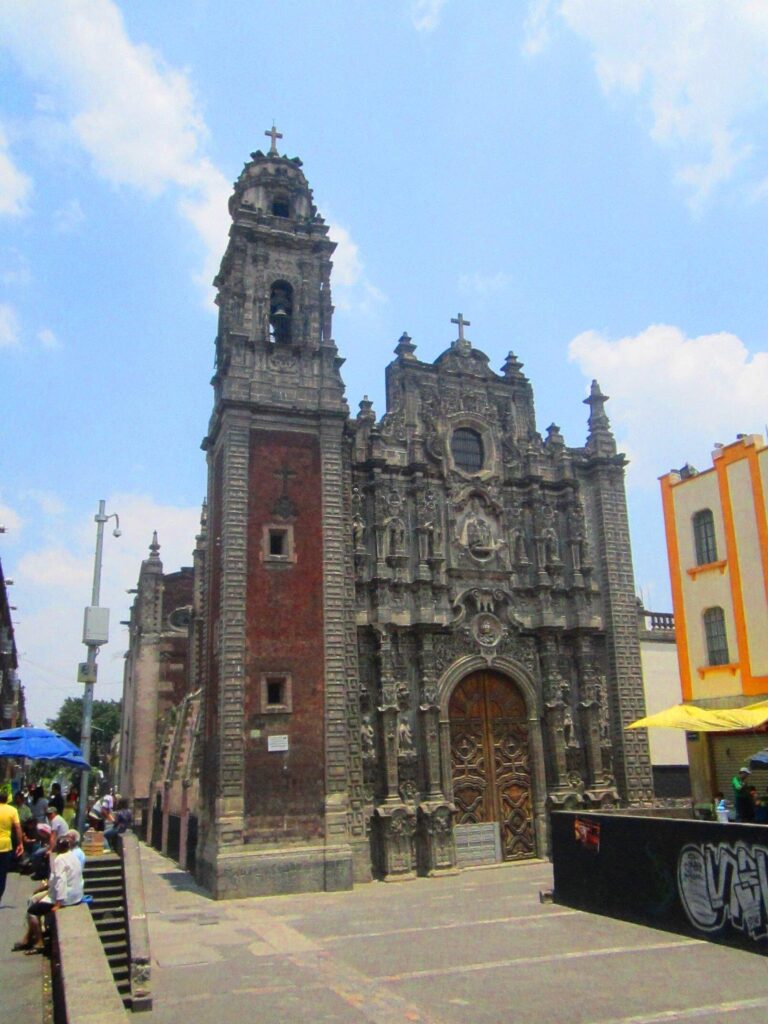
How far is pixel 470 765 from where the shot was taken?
24359 millimetres

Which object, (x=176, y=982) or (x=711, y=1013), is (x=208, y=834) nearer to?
(x=176, y=982)

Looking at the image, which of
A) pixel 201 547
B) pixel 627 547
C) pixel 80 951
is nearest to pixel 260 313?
pixel 201 547

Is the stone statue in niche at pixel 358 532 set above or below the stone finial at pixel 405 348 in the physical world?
below

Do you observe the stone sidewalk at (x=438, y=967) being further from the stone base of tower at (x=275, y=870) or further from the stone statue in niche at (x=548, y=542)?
the stone statue in niche at (x=548, y=542)

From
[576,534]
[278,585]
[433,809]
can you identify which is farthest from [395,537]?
[433,809]

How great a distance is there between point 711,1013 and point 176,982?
7003 millimetres

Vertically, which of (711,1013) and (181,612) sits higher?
(181,612)

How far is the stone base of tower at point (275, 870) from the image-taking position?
66.1 feet

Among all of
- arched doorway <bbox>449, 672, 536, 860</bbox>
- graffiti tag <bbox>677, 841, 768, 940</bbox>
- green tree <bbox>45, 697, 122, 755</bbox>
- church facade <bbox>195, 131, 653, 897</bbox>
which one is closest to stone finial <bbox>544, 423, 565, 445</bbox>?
church facade <bbox>195, 131, 653, 897</bbox>

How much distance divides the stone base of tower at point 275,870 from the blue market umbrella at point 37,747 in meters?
4.09

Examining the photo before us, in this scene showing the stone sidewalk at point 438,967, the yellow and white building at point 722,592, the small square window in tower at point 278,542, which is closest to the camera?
the stone sidewalk at point 438,967

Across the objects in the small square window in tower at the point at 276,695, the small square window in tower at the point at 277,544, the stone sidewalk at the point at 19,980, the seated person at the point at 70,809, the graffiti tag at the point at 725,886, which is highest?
the small square window in tower at the point at 277,544

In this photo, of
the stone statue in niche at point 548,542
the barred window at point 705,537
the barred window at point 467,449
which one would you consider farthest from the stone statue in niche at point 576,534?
the barred window at point 705,537

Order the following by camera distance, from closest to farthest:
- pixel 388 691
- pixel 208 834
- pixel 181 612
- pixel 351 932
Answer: pixel 351 932, pixel 208 834, pixel 388 691, pixel 181 612
